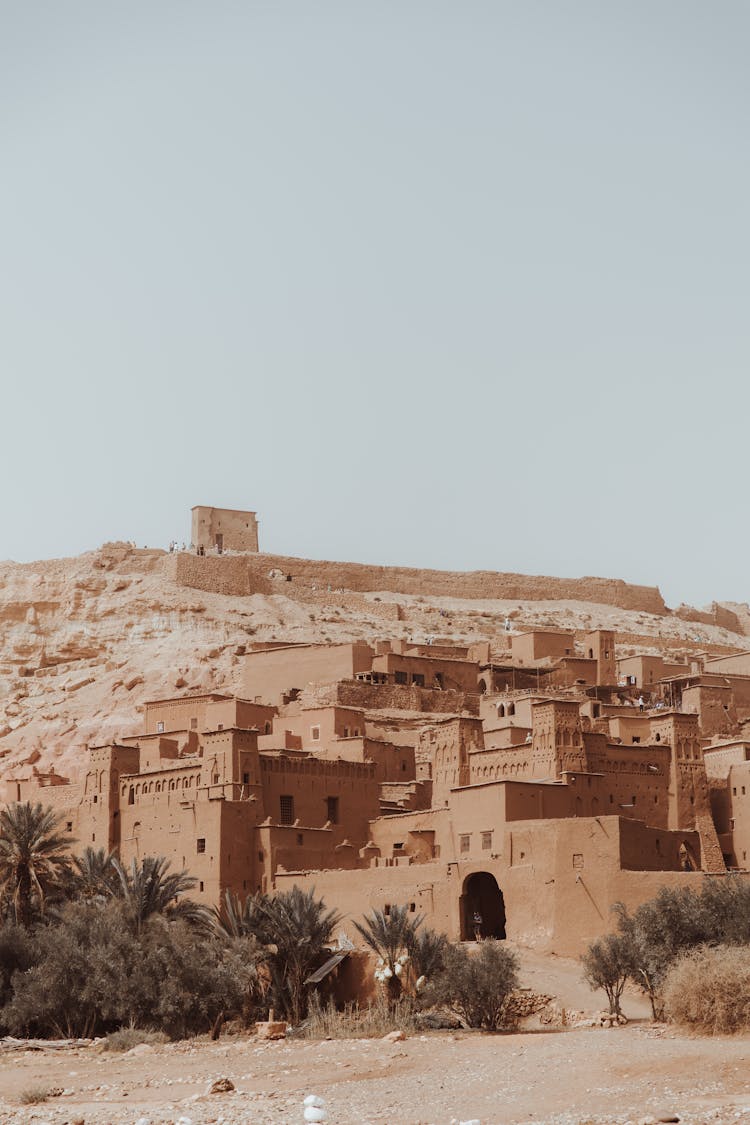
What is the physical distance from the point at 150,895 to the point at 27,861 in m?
3.34

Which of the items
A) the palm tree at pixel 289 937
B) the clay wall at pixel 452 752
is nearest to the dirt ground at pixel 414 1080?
the palm tree at pixel 289 937

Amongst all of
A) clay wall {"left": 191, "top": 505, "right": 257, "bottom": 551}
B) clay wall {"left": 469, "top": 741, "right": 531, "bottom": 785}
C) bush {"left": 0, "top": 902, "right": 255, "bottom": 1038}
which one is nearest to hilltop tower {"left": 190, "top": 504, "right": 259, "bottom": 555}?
clay wall {"left": 191, "top": 505, "right": 257, "bottom": 551}

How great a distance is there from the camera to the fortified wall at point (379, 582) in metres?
75.4

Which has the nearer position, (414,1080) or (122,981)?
(414,1080)

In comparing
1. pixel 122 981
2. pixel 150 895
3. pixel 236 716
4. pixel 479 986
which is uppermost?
pixel 236 716

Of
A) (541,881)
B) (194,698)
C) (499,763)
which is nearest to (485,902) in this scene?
(541,881)

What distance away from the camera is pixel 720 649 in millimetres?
77375

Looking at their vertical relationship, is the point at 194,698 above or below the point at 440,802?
above

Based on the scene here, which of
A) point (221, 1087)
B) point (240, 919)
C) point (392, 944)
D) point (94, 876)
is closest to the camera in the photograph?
point (221, 1087)

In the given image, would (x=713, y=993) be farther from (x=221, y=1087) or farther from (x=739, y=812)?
(x=739, y=812)

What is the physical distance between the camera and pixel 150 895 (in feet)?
138

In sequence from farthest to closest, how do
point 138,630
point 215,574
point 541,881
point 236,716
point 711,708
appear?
1. point 215,574
2. point 138,630
3. point 711,708
4. point 236,716
5. point 541,881

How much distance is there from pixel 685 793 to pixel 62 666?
29000 mm

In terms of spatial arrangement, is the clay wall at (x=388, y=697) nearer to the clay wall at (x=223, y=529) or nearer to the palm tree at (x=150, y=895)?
the palm tree at (x=150, y=895)
